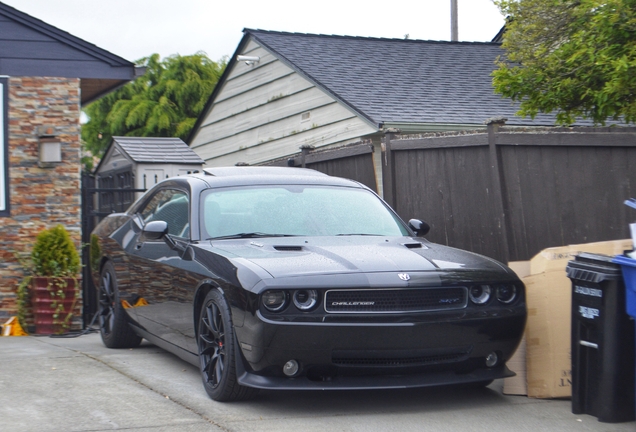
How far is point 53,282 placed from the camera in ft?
30.6

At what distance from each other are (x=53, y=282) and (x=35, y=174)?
52.9 inches

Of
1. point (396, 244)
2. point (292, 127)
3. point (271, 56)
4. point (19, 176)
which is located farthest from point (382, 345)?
point (271, 56)

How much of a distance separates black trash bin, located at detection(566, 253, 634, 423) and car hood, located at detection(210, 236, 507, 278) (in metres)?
Result: 0.65

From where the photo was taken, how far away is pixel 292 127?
14.9 meters

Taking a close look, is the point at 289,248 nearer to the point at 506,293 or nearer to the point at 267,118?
the point at 506,293

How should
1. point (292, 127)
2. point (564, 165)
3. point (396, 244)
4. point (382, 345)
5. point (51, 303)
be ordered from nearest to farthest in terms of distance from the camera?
point (382, 345) < point (396, 244) < point (564, 165) < point (51, 303) < point (292, 127)

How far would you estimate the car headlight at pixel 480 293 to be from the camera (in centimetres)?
521

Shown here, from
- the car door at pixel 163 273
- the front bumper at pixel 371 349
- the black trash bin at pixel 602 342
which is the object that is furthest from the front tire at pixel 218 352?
the black trash bin at pixel 602 342

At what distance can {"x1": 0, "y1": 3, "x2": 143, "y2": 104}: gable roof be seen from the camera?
9.69 m

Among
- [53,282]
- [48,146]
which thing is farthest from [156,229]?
[48,146]

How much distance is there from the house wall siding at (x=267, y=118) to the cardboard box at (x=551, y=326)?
265 inches

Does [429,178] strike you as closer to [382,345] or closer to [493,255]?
[493,255]

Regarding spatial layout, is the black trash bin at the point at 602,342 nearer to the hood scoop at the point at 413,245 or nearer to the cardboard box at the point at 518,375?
the cardboard box at the point at 518,375

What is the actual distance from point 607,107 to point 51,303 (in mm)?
6173
